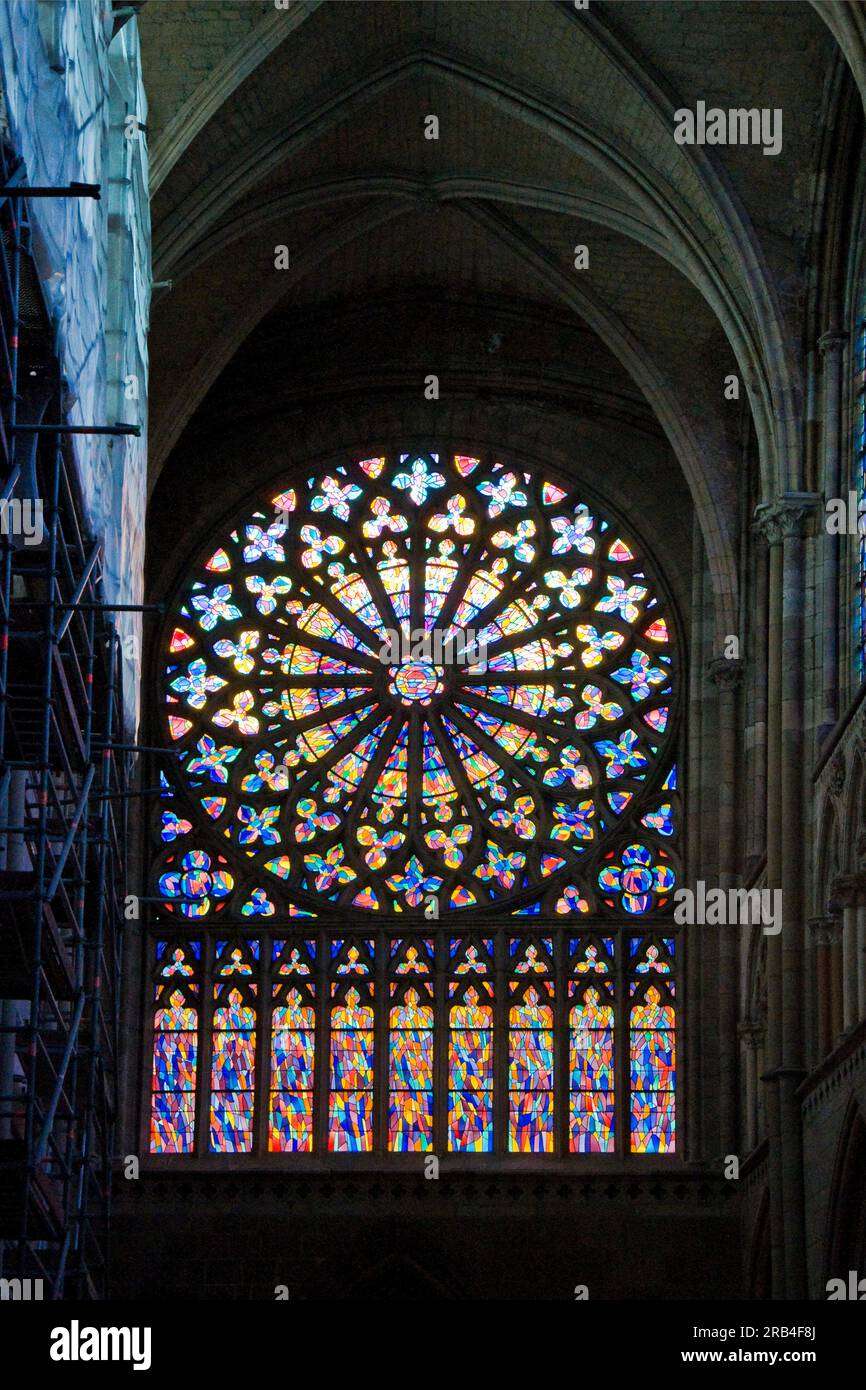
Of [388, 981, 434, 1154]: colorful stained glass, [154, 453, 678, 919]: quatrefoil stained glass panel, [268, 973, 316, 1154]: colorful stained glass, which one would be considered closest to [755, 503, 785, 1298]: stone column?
[154, 453, 678, 919]: quatrefoil stained glass panel

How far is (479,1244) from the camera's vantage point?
25766 millimetres

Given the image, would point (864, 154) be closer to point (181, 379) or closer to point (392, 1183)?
point (181, 379)

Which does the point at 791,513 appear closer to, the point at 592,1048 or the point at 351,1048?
the point at 592,1048

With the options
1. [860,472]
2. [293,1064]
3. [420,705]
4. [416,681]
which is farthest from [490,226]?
[293,1064]

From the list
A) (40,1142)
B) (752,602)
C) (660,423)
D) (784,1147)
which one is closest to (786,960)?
(784,1147)

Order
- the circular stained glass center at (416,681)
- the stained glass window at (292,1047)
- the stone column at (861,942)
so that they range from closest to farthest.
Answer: the stone column at (861,942) → the stained glass window at (292,1047) → the circular stained glass center at (416,681)

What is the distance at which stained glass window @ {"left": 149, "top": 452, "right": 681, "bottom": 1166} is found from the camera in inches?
1056

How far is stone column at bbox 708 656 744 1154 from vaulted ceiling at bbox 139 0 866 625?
36.7 inches

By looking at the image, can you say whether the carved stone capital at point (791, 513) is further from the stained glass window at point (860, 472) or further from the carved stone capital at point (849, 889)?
the carved stone capital at point (849, 889)

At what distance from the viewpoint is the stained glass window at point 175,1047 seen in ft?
87.9

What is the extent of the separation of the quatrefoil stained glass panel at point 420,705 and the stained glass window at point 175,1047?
0.47m

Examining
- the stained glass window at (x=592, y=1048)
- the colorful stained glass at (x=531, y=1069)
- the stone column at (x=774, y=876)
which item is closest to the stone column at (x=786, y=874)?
the stone column at (x=774, y=876)

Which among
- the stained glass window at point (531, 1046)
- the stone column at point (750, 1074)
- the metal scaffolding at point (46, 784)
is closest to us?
the metal scaffolding at point (46, 784)

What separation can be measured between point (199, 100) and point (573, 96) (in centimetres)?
325
